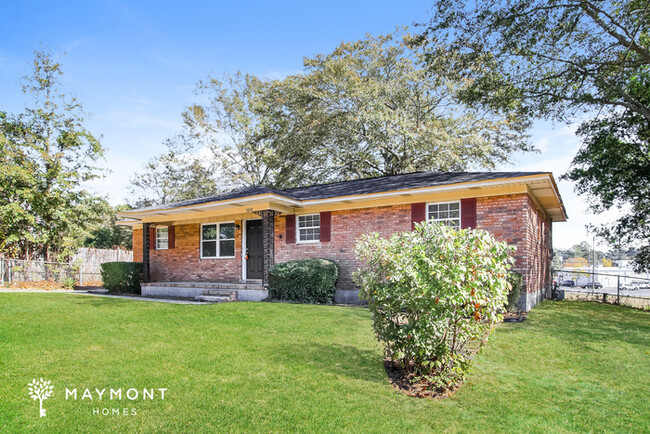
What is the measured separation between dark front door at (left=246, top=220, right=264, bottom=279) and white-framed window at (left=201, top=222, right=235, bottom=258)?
0.71 metres

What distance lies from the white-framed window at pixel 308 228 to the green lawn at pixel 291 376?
501 cm

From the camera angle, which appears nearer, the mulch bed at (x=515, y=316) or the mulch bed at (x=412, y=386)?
the mulch bed at (x=412, y=386)

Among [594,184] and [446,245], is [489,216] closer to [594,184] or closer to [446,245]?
[446,245]

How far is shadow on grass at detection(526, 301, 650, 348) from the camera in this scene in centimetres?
729

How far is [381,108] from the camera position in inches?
795

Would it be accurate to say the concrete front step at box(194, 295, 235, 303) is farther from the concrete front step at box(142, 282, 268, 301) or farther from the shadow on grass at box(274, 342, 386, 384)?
the shadow on grass at box(274, 342, 386, 384)

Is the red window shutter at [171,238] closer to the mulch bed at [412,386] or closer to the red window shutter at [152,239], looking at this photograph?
the red window shutter at [152,239]

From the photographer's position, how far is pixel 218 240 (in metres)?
14.8

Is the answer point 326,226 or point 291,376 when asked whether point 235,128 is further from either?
point 291,376

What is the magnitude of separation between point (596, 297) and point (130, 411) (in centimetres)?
1613

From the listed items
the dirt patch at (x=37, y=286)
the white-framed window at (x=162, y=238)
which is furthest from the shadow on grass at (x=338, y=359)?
the dirt patch at (x=37, y=286)

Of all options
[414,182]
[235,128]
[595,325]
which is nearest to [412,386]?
[595,325]

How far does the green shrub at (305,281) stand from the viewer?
438 inches

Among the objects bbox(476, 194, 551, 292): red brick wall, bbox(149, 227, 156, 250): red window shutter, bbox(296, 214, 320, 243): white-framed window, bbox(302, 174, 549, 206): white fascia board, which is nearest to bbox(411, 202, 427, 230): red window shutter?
bbox(302, 174, 549, 206): white fascia board
